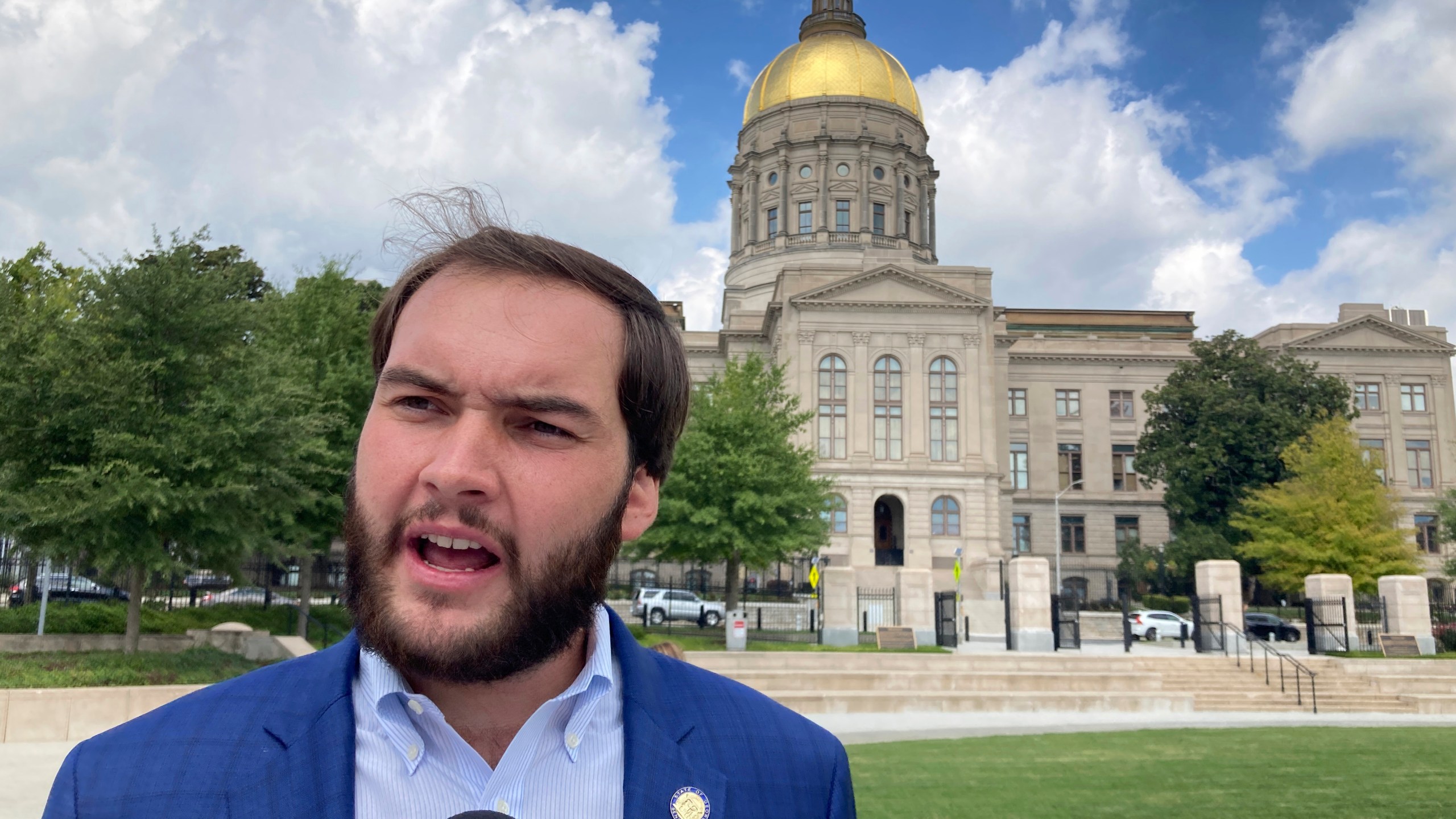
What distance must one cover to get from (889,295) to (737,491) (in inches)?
1153

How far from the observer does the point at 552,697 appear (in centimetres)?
190

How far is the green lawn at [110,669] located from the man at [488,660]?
46.2ft

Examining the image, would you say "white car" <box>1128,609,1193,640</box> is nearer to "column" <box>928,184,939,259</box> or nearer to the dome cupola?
"column" <box>928,184,939,259</box>

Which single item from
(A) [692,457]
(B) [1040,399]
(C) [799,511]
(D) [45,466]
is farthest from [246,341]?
(B) [1040,399]

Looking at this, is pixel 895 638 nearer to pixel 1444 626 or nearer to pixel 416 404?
pixel 1444 626

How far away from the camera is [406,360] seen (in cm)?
193

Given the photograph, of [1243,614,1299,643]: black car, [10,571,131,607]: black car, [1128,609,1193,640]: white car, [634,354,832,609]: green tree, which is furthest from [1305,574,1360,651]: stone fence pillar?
[10,571,131,607]: black car

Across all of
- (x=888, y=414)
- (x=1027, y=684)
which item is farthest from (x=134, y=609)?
(x=888, y=414)

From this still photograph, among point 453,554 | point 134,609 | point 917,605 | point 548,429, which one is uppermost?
point 548,429

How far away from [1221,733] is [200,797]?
18.3 m

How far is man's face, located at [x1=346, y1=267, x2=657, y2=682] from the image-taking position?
5.74ft

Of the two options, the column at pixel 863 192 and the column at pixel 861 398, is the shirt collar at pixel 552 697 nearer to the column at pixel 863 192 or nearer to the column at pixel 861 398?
the column at pixel 861 398

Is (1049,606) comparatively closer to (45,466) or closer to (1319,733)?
(1319,733)

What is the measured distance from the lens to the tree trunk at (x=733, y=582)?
3256 cm
